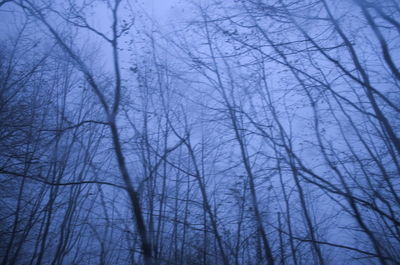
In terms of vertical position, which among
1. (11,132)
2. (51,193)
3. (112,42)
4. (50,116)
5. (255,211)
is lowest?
(255,211)

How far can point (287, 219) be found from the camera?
5383 millimetres

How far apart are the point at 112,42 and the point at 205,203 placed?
11.3 feet

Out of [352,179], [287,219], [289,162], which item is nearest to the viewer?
[289,162]

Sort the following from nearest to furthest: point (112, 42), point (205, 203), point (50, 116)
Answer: point (112, 42) → point (205, 203) → point (50, 116)

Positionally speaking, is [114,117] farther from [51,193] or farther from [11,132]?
[51,193]

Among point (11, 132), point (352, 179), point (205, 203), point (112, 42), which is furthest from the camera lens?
point (11, 132)

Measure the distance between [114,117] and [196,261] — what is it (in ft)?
12.6

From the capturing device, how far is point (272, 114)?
16.2ft

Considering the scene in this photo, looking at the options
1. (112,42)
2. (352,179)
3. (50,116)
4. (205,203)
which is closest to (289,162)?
(352,179)

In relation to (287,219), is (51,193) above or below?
above

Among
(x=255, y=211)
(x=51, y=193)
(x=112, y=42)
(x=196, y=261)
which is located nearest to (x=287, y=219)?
(x=255, y=211)

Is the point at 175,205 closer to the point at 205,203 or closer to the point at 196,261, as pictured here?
the point at 205,203

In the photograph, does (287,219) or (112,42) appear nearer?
A: (112,42)

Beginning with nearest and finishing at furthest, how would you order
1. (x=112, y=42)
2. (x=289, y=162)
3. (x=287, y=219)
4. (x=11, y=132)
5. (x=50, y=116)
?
1. (x=289, y=162)
2. (x=112, y=42)
3. (x=11, y=132)
4. (x=287, y=219)
5. (x=50, y=116)
